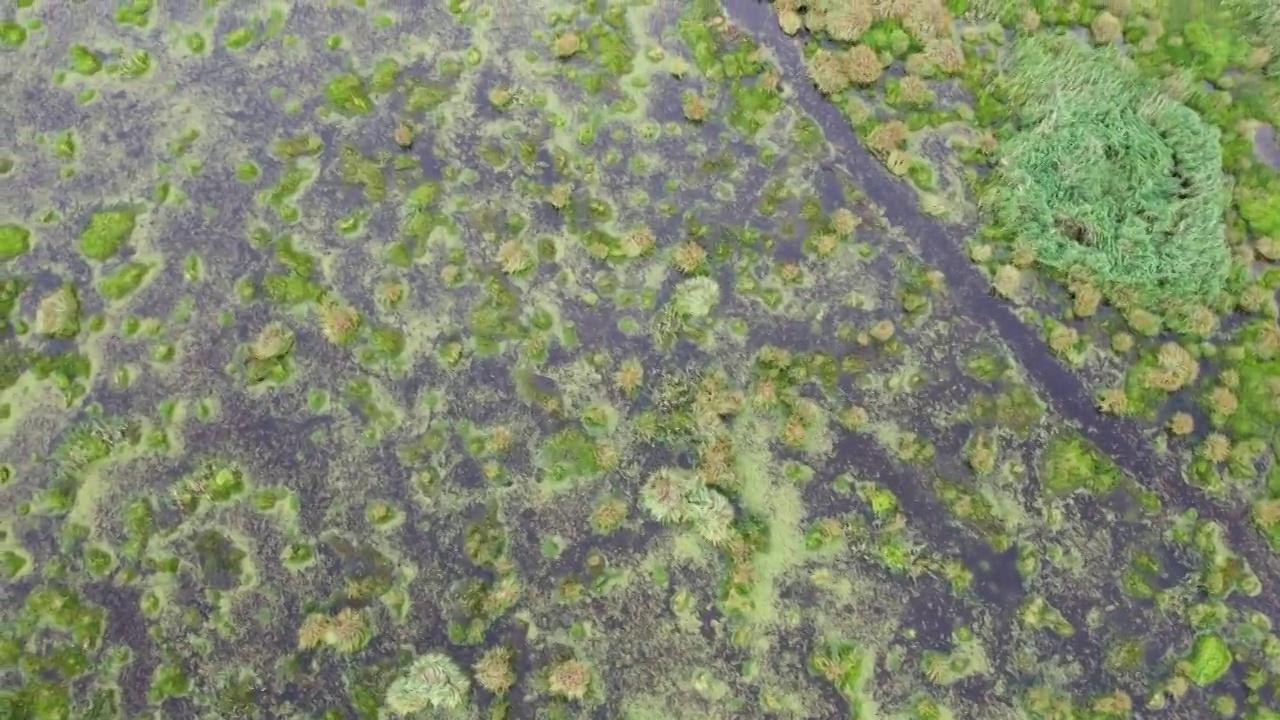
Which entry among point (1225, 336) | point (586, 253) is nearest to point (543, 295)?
point (586, 253)

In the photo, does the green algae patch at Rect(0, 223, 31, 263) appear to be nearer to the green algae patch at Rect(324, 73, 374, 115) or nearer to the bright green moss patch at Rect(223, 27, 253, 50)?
the bright green moss patch at Rect(223, 27, 253, 50)

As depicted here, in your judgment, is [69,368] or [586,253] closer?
[69,368]

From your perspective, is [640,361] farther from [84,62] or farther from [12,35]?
[12,35]

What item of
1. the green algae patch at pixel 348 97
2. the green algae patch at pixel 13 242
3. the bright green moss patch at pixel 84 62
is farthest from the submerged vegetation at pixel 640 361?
the green algae patch at pixel 348 97

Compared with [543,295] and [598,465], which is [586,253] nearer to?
[543,295]

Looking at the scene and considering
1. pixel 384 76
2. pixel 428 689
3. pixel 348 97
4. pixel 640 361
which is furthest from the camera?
pixel 384 76

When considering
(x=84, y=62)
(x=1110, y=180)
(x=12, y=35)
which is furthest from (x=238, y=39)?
(x=1110, y=180)
